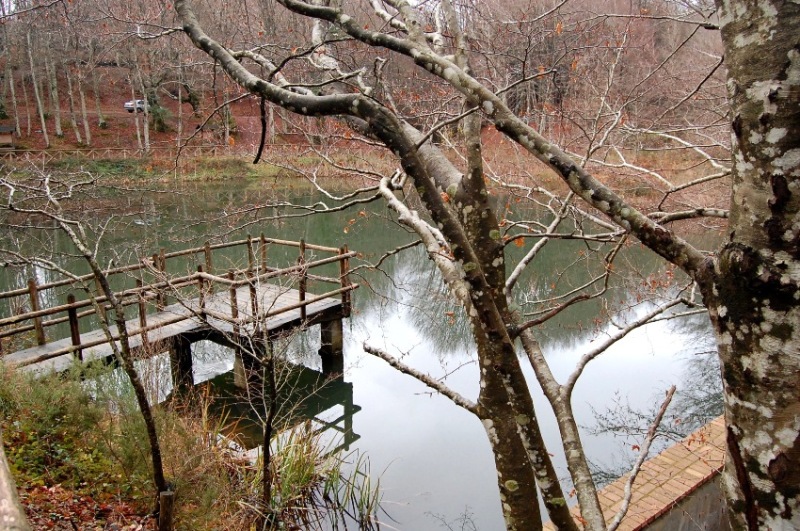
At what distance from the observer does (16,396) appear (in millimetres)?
5547

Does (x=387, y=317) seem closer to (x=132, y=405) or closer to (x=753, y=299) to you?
(x=132, y=405)

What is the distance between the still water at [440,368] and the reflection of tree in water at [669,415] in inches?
3.3

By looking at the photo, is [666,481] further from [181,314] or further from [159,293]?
[181,314]

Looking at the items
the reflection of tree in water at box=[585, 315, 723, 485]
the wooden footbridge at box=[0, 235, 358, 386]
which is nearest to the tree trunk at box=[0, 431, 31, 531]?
the wooden footbridge at box=[0, 235, 358, 386]

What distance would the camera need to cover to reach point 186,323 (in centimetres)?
916

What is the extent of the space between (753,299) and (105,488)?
556cm

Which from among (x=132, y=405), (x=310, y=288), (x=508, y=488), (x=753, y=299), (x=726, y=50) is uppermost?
(x=726, y=50)

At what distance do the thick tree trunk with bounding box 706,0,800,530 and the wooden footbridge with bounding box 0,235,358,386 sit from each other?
5590mm

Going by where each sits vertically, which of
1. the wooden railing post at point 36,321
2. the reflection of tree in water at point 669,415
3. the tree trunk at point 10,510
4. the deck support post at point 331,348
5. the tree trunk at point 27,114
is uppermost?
the tree trunk at point 27,114

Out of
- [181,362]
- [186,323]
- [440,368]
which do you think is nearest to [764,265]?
[186,323]

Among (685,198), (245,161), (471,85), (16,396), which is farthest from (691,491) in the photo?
(245,161)

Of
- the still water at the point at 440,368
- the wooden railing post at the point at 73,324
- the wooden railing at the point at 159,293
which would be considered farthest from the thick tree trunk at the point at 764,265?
the wooden railing post at the point at 73,324

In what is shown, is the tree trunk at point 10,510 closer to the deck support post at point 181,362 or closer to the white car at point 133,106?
the deck support post at point 181,362

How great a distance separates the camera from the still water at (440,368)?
7.66m
